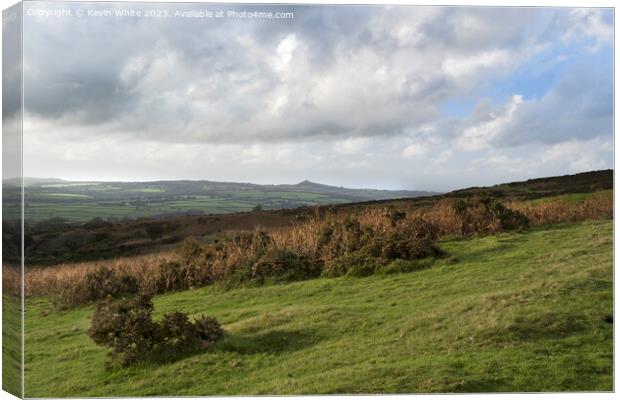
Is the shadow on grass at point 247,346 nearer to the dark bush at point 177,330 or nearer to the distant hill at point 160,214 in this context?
the dark bush at point 177,330

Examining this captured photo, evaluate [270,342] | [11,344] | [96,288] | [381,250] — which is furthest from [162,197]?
[381,250]

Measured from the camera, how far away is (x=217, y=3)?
435 inches

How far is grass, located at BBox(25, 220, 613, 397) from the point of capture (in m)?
10.2

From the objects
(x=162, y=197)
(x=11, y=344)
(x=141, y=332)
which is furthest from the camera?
(x=162, y=197)

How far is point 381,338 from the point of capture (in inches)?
416

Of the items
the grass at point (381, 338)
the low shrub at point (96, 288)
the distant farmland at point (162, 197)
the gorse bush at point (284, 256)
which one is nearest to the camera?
the grass at point (381, 338)

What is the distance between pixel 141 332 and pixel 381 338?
12.4 ft

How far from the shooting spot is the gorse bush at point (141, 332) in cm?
1030

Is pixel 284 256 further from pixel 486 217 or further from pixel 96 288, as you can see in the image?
pixel 486 217

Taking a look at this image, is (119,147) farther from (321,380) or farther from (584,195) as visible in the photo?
(584,195)

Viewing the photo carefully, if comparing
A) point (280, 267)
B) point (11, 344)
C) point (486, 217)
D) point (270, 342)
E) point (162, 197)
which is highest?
point (162, 197)

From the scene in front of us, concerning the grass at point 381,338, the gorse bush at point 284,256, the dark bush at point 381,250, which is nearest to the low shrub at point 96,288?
the gorse bush at point 284,256

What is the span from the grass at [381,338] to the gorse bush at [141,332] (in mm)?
228

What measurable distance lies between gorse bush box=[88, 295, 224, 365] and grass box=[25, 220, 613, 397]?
0.75 feet
